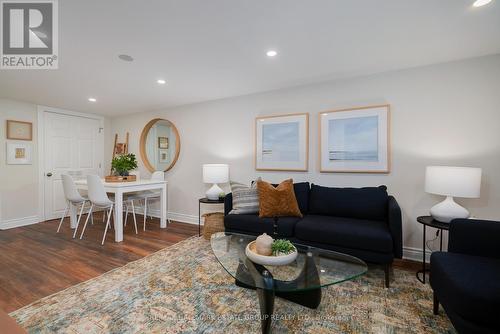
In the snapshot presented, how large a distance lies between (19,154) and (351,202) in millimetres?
5379

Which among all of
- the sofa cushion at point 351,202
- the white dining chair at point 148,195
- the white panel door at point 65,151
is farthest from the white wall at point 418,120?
the white panel door at point 65,151

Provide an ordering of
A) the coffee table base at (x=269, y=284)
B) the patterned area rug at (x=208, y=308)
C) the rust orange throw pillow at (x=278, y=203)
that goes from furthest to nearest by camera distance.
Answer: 1. the rust orange throw pillow at (x=278, y=203)
2. the patterned area rug at (x=208, y=308)
3. the coffee table base at (x=269, y=284)

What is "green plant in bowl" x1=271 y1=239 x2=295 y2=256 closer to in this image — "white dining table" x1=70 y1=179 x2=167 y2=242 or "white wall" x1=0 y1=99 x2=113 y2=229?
"white dining table" x1=70 y1=179 x2=167 y2=242

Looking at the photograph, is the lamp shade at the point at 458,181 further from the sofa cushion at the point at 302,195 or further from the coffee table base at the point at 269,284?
the coffee table base at the point at 269,284

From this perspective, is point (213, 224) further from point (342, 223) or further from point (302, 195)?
point (342, 223)

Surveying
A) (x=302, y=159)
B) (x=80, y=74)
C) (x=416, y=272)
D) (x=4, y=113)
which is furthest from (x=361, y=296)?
(x=4, y=113)

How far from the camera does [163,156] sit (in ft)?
17.2

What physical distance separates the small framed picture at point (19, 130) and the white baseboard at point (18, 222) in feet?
4.60

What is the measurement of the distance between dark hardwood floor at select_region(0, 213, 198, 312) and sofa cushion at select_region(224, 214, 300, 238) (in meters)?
1.00

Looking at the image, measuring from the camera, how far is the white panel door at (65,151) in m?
4.30

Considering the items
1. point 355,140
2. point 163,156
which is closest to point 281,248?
point 355,140

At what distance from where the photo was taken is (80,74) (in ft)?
9.10

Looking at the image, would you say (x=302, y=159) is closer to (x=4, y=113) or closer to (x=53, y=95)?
(x=53, y=95)

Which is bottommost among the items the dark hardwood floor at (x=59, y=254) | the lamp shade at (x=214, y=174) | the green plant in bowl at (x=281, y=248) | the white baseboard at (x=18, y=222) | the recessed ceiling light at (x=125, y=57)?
the dark hardwood floor at (x=59, y=254)
